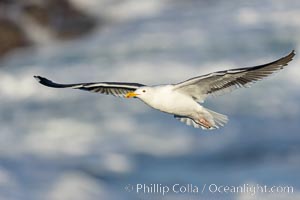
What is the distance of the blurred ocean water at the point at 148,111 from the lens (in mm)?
11070

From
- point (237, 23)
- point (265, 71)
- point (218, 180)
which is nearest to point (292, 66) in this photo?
point (237, 23)

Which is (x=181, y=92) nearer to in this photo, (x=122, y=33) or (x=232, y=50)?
(x=232, y=50)

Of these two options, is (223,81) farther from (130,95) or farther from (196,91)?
(130,95)

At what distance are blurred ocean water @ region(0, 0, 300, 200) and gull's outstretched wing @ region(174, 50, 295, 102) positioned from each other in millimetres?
3905

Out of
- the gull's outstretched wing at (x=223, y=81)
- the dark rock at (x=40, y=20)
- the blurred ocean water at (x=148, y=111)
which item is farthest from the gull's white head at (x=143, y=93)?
the dark rock at (x=40, y=20)

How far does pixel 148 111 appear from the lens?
44.2 ft

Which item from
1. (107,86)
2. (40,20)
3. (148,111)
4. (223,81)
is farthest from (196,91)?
(40,20)

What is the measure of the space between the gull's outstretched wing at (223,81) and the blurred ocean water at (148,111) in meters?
3.90

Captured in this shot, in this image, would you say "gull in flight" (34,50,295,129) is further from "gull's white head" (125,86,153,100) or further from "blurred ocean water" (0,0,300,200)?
"blurred ocean water" (0,0,300,200)

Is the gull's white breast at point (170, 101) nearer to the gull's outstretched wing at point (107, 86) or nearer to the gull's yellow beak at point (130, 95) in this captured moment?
the gull's yellow beak at point (130, 95)

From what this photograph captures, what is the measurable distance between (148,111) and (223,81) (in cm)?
774

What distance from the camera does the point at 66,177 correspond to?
1123cm

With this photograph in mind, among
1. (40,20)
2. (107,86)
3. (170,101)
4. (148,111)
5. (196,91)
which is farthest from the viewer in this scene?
(40,20)

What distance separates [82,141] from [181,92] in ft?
22.2
